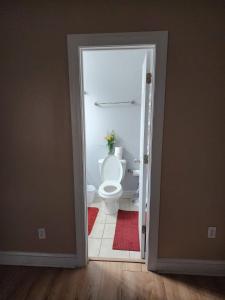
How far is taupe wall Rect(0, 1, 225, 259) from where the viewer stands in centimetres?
148

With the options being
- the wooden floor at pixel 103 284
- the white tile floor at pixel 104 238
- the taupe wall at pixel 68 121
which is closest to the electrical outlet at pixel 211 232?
the taupe wall at pixel 68 121

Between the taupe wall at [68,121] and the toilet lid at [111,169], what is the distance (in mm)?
1411

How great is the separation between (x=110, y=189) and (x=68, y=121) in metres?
1.61

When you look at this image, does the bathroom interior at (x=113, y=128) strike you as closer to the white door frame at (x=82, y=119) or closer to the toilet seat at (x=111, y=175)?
the toilet seat at (x=111, y=175)

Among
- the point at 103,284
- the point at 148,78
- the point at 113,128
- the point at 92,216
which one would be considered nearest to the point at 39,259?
the point at 103,284

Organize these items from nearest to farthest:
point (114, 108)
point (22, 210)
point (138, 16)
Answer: point (138, 16)
point (22, 210)
point (114, 108)

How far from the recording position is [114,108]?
329cm

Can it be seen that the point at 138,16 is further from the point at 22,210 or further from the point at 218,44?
the point at 22,210

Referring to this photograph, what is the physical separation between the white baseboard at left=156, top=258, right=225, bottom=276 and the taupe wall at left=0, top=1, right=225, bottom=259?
6 cm

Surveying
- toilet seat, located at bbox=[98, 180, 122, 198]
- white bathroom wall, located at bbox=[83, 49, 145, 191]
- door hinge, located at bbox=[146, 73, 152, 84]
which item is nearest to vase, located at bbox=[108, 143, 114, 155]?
white bathroom wall, located at bbox=[83, 49, 145, 191]

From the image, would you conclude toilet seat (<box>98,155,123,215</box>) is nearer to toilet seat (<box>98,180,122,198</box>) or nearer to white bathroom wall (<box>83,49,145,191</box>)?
toilet seat (<box>98,180,122,198</box>)

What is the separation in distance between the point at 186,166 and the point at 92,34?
4.30 feet

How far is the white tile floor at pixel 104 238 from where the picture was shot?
2.15m

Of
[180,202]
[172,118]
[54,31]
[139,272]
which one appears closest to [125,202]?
[139,272]
